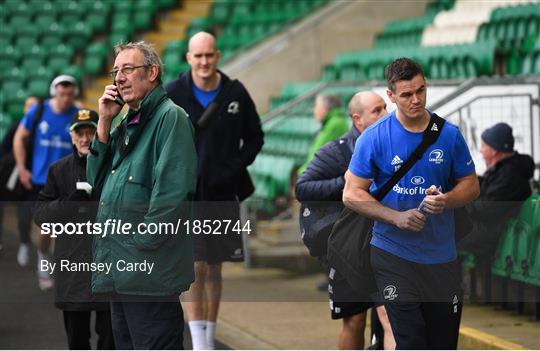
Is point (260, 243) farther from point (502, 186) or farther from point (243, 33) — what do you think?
point (243, 33)

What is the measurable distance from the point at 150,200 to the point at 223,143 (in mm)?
3234

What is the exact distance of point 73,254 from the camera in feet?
24.4

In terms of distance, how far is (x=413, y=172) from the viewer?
21.1 ft

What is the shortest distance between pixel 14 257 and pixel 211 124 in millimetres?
4023

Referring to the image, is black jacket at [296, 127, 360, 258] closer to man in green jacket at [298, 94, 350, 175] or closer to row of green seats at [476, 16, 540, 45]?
man in green jacket at [298, 94, 350, 175]

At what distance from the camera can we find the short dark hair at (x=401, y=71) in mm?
6352

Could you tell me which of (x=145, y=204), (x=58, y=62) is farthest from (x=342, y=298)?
(x=58, y=62)

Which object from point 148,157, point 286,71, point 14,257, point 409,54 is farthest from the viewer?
point 286,71

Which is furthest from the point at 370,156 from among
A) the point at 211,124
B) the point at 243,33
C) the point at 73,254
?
the point at 243,33

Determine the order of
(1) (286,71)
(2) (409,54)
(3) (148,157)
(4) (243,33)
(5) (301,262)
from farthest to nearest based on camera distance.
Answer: (4) (243,33)
(1) (286,71)
(2) (409,54)
(5) (301,262)
(3) (148,157)

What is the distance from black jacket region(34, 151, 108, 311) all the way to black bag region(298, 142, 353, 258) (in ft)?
4.42

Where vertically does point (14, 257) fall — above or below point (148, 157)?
below

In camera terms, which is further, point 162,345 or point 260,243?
point 260,243

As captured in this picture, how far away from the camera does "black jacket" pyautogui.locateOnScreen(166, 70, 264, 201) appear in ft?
30.8
